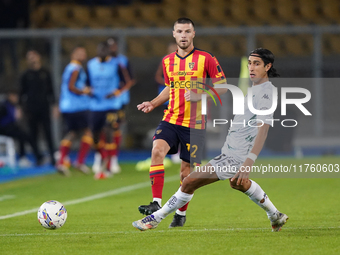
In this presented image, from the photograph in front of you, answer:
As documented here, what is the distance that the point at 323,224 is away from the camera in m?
5.45

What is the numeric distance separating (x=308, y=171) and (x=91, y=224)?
635 centimetres

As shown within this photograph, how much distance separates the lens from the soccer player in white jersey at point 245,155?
4.76 meters

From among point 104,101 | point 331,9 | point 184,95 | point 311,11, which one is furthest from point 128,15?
point 184,95

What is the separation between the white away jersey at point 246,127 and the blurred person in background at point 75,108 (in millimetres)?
6187

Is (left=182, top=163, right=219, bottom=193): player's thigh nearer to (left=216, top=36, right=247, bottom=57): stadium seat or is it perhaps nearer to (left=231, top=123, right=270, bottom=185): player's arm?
(left=231, top=123, right=270, bottom=185): player's arm

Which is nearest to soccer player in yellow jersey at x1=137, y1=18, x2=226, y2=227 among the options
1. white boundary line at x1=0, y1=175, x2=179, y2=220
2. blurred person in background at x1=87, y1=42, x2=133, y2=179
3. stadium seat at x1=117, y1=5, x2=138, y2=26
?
white boundary line at x1=0, y1=175, x2=179, y2=220

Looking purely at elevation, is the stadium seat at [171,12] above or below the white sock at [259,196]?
above

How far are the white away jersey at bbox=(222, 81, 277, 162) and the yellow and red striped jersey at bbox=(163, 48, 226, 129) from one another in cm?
101

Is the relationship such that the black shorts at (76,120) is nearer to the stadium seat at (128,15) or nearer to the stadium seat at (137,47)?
the stadium seat at (137,47)

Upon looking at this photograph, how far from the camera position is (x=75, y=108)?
11.4 m

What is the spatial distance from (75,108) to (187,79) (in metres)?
5.83

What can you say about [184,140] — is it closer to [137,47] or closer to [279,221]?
[279,221]

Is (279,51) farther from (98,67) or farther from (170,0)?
(98,67)

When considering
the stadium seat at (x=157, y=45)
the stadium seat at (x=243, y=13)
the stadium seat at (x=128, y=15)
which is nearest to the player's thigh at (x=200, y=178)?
the stadium seat at (x=157, y=45)
